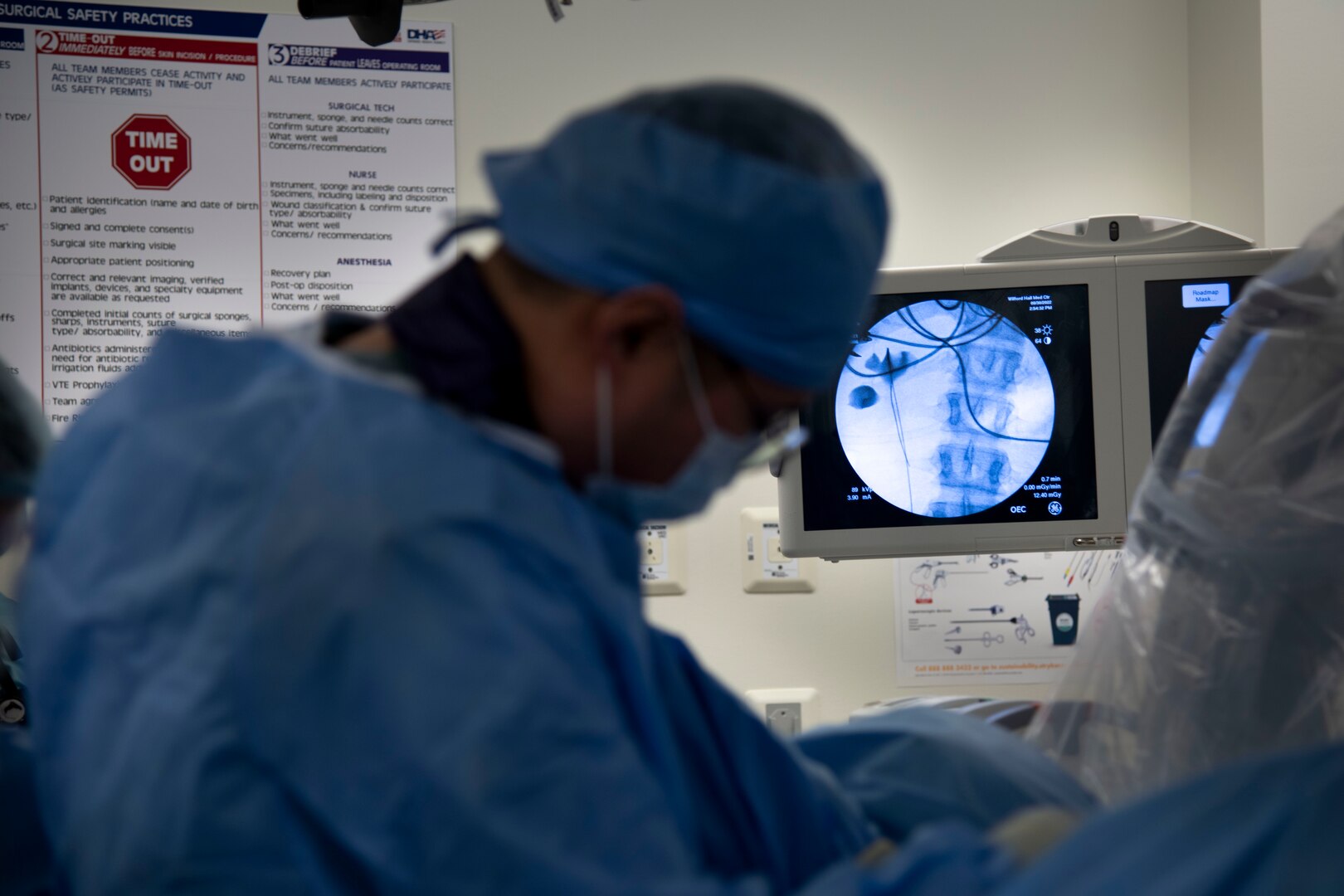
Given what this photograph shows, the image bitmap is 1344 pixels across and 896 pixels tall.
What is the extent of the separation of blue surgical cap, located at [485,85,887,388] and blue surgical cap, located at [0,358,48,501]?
0.54 meters

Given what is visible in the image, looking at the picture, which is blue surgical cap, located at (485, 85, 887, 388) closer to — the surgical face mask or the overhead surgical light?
the surgical face mask

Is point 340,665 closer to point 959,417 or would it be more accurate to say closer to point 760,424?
point 760,424

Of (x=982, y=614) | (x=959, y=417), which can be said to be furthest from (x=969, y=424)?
(x=982, y=614)

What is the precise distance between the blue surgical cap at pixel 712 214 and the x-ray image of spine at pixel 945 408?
1085 millimetres

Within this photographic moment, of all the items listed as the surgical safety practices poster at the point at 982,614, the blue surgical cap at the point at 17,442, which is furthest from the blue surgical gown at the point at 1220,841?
the surgical safety practices poster at the point at 982,614

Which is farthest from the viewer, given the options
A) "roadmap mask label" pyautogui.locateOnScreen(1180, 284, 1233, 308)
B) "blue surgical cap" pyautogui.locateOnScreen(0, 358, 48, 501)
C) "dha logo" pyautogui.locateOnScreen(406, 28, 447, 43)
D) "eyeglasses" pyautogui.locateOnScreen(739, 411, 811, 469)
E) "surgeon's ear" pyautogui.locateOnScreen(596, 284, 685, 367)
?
"dha logo" pyautogui.locateOnScreen(406, 28, 447, 43)

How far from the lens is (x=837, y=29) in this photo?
8.15ft

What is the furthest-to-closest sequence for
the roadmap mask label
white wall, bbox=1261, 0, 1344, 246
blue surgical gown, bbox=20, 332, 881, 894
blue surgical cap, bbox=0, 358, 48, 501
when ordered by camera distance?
white wall, bbox=1261, 0, 1344, 246
the roadmap mask label
blue surgical cap, bbox=0, 358, 48, 501
blue surgical gown, bbox=20, 332, 881, 894

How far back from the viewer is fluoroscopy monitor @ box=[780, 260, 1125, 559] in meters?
1.86

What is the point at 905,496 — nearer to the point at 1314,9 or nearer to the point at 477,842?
the point at 1314,9

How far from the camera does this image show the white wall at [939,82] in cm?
246

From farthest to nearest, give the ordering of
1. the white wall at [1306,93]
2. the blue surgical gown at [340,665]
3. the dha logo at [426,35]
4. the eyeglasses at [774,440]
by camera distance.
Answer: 1. the dha logo at [426,35]
2. the white wall at [1306,93]
3. the eyeglasses at [774,440]
4. the blue surgical gown at [340,665]

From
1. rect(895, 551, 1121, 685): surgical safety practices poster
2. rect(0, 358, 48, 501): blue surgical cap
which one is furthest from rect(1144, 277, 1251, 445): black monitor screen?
rect(0, 358, 48, 501): blue surgical cap

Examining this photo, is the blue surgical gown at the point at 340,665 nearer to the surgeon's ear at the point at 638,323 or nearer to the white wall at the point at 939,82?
the surgeon's ear at the point at 638,323
